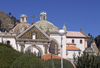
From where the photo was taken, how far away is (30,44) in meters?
36.1

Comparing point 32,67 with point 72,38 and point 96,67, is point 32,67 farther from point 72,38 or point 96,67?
point 72,38

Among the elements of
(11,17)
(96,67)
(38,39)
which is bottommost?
(96,67)

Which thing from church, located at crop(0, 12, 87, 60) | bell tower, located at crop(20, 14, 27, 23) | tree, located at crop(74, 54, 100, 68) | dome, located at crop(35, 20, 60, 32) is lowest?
tree, located at crop(74, 54, 100, 68)

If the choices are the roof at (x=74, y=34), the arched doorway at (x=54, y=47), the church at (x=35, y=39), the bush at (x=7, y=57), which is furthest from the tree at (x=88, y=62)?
the roof at (x=74, y=34)

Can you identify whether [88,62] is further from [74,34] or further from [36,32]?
[74,34]

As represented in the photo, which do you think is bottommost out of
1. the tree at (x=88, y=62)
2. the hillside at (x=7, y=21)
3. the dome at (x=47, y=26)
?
the tree at (x=88, y=62)

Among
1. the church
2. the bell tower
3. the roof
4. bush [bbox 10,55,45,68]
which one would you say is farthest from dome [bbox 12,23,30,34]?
bush [bbox 10,55,45,68]

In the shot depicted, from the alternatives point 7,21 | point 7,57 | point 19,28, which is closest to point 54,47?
point 19,28

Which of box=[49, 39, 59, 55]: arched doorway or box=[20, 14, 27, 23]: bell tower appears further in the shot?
box=[20, 14, 27, 23]: bell tower

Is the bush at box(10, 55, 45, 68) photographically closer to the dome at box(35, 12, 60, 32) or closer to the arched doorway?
the arched doorway

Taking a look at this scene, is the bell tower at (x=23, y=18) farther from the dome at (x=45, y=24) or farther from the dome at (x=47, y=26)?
the dome at (x=47, y=26)

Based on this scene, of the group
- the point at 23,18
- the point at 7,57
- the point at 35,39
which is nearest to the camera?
the point at 7,57

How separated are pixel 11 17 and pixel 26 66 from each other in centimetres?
11794

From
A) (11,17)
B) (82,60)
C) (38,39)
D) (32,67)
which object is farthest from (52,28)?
(11,17)
